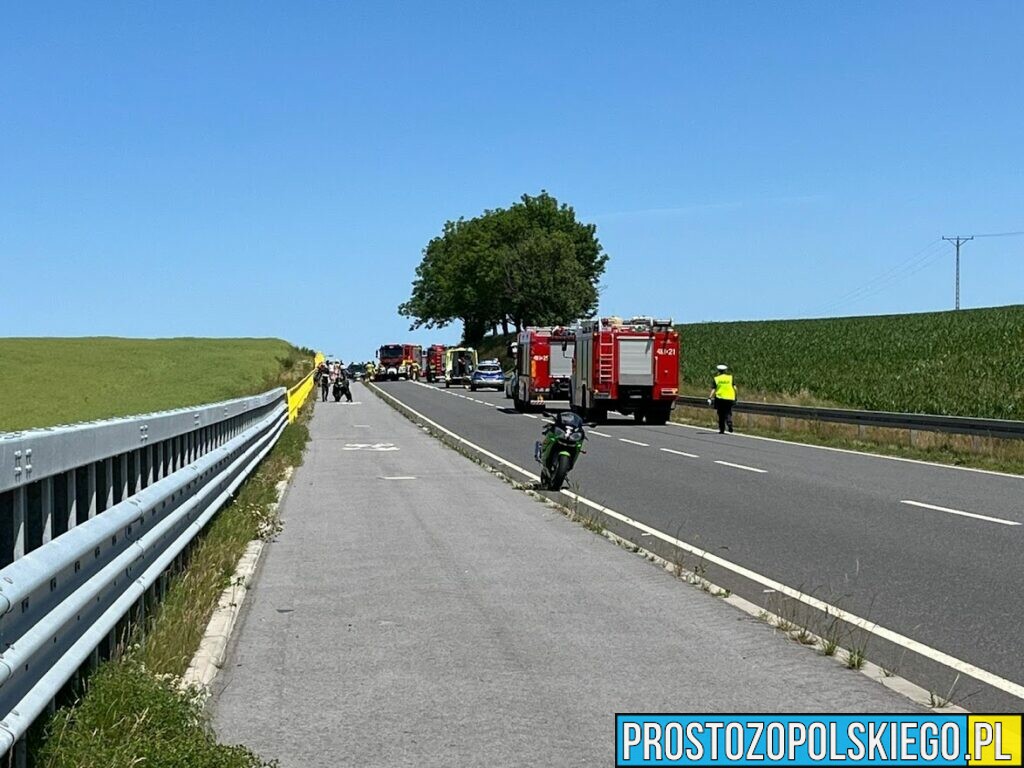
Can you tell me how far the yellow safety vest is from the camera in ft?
108

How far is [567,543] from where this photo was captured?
1254cm

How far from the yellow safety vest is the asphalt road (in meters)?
5.41

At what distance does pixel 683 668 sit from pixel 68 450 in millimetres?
3287

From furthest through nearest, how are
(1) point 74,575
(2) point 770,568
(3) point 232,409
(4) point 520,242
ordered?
(4) point 520,242, (3) point 232,409, (2) point 770,568, (1) point 74,575

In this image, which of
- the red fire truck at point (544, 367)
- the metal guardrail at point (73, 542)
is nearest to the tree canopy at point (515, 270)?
the red fire truck at point (544, 367)

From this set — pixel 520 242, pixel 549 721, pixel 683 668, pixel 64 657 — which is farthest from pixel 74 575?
pixel 520 242

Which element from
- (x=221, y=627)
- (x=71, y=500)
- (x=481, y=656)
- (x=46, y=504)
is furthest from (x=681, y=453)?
(x=46, y=504)

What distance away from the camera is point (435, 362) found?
336ft

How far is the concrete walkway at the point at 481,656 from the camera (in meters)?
5.87

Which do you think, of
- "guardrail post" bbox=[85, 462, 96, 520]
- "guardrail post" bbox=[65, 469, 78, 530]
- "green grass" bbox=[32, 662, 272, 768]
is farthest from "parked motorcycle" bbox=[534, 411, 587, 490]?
"green grass" bbox=[32, 662, 272, 768]

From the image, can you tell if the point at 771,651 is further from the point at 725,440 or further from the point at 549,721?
the point at 725,440

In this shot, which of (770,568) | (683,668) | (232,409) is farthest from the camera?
(232,409)

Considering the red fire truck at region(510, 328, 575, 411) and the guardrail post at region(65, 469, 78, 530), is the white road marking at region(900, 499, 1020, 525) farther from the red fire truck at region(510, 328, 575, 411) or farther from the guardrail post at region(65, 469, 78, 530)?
the red fire truck at region(510, 328, 575, 411)

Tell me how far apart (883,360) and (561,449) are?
4418 centimetres
